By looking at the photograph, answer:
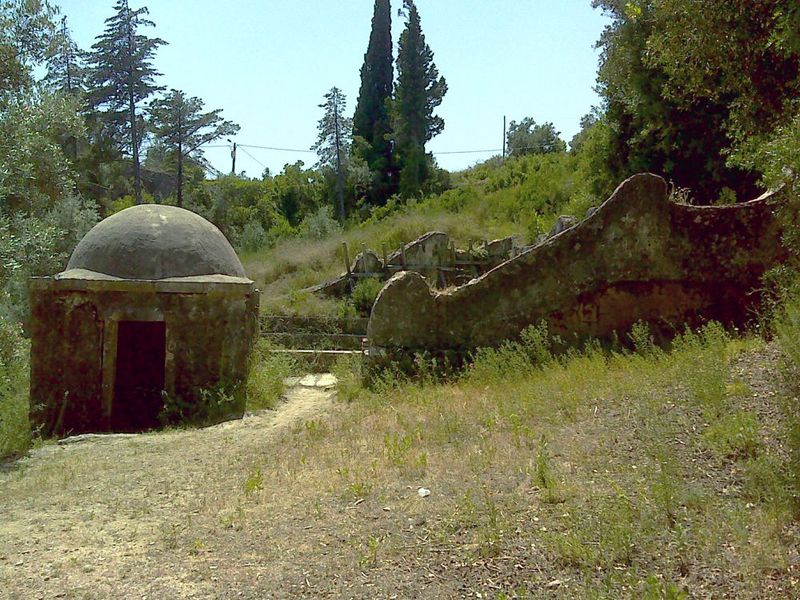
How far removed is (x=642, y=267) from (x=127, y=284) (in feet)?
23.3

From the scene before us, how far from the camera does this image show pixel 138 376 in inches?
436

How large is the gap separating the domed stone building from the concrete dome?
0.02m

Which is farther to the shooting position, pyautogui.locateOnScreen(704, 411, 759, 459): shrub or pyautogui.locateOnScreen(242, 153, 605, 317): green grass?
pyautogui.locateOnScreen(242, 153, 605, 317): green grass

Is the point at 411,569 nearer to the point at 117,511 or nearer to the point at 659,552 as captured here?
the point at 659,552

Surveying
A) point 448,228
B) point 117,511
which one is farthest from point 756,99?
point 448,228

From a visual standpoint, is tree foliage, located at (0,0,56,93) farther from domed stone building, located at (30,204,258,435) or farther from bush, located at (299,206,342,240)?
bush, located at (299,206,342,240)

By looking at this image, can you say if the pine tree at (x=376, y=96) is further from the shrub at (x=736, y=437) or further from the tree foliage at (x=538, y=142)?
the shrub at (x=736, y=437)

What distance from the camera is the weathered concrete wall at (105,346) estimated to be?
9.52 metres

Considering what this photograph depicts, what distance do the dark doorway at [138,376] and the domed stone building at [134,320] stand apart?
0.09ft

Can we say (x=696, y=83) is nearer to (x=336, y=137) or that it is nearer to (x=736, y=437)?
(x=736, y=437)

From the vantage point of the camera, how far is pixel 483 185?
2975cm

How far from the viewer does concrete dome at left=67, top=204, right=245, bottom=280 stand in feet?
32.8

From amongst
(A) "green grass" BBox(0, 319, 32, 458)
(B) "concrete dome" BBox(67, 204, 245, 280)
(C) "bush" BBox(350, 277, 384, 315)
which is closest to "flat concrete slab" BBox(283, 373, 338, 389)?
(B) "concrete dome" BBox(67, 204, 245, 280)

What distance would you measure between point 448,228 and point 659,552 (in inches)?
807
